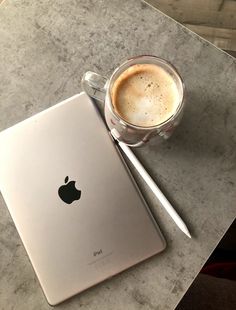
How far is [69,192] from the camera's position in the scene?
70 cm

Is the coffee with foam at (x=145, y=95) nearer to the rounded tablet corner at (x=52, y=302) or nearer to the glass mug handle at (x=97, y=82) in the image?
the glass mug handle at (x=97, y=82)

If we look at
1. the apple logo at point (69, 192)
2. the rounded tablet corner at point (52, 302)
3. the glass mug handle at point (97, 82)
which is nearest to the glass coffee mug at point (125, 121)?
the glass mug handle at point (97, 82)

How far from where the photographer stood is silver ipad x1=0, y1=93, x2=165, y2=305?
679 mm

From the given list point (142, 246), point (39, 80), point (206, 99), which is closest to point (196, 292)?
point (142, 246)

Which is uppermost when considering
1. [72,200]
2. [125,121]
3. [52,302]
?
[125,121]

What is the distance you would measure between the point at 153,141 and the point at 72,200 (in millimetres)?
150

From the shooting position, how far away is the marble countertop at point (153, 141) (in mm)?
680

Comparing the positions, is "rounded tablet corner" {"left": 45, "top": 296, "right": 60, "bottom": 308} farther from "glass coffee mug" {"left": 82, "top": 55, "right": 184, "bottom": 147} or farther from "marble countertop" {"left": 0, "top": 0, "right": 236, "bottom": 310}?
"glass coffee mug" {"left": 82, "top": 55, "right": 184, "bottom": 147}

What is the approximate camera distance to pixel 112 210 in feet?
2.26

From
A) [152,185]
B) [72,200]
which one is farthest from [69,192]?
[152,185]

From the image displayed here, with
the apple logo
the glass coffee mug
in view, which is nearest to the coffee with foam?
the glass coffee mug

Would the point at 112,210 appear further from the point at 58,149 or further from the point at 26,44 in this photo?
the point at 26,44

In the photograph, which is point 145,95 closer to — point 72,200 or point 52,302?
point 72,200

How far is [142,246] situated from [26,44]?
1.22 ft
